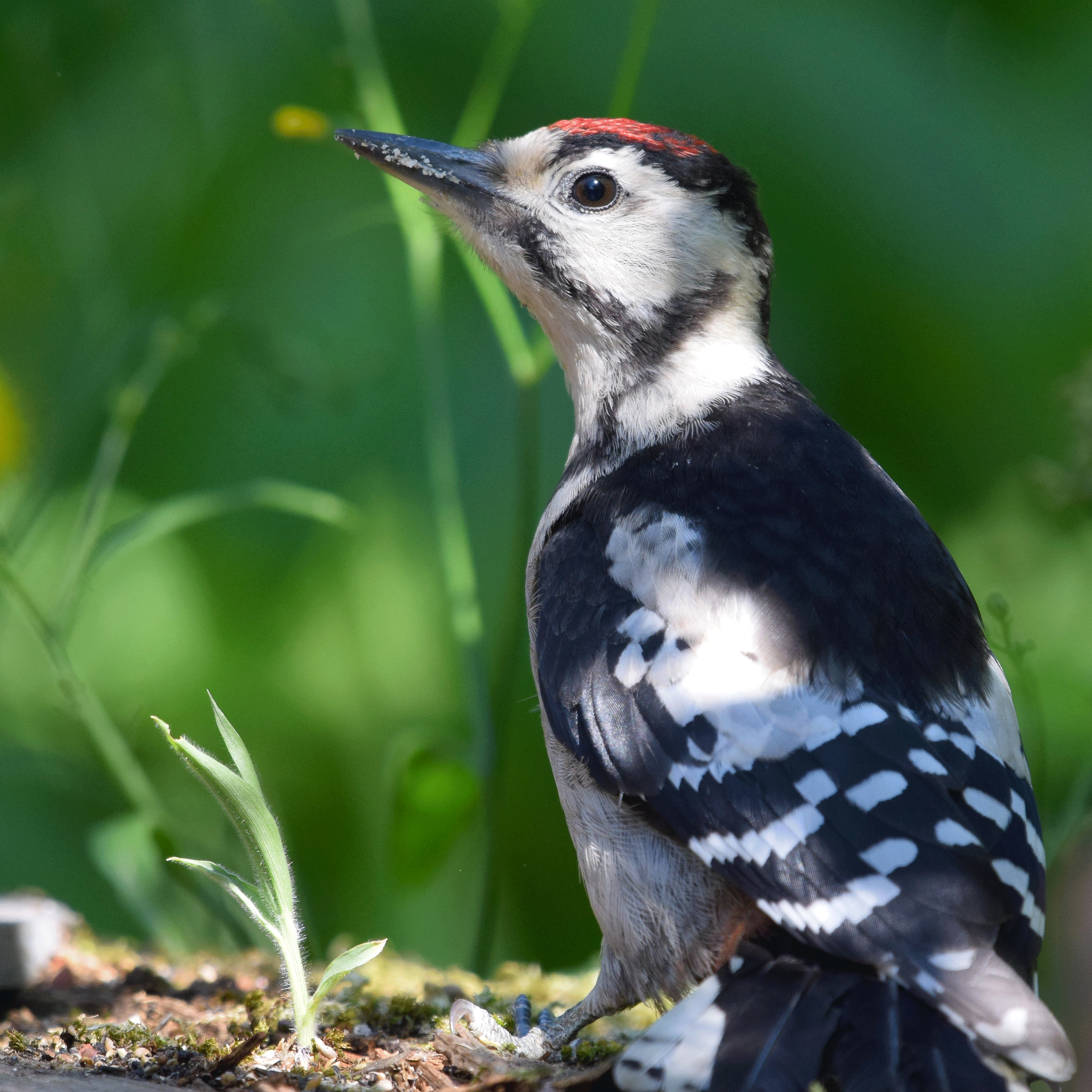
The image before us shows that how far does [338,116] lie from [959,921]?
2.71 metres

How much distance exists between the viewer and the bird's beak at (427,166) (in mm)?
2342

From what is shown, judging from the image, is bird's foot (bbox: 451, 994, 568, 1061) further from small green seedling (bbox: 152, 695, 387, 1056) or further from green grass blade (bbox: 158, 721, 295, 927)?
green grass blade (bbox: 158, 721, 295, 927)

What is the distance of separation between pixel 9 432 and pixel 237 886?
2347mm

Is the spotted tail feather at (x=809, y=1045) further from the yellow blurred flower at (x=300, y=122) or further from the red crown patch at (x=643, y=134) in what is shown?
the yellow blurred flower at (x=300, y=122)

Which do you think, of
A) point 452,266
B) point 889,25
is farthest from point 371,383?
point 889,25

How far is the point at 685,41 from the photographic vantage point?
388 centimetres

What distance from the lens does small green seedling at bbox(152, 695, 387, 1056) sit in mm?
1604

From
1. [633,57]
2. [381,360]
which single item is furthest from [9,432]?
[633,57]

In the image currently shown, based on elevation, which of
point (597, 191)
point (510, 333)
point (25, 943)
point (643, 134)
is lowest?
point (25, 943)

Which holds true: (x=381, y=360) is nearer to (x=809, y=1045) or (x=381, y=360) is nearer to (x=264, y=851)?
(x=264, y=851)

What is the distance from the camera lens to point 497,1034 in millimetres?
1894

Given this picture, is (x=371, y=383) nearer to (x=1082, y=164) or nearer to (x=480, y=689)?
(x=480, y=689)

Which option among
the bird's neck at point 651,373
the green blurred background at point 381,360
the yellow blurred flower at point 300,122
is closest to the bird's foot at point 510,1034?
the bird's neck at point 651,373

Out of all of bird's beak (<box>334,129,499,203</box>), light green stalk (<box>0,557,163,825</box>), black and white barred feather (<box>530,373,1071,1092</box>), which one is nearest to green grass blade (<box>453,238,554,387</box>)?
bird's beak (<box>334,129,499,203</box>)
